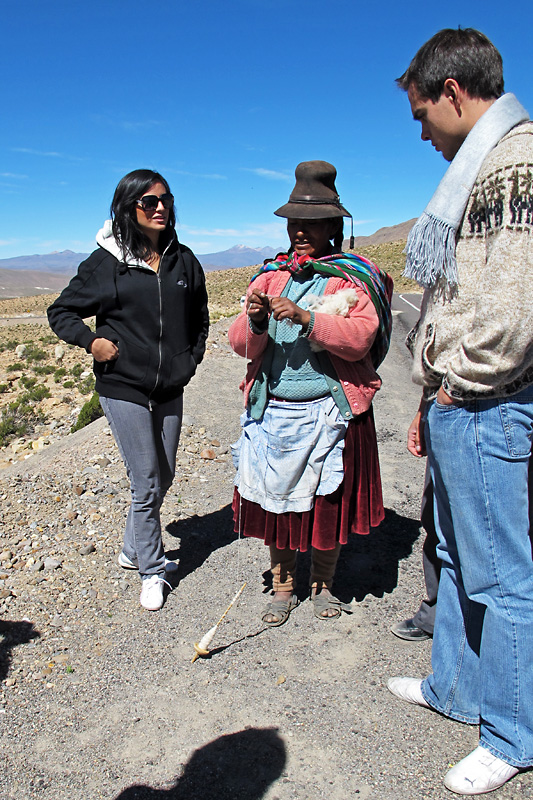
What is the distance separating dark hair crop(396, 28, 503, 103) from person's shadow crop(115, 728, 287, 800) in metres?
2.26

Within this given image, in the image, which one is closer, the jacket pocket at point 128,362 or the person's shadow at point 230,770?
the person's shadow at point 230,770

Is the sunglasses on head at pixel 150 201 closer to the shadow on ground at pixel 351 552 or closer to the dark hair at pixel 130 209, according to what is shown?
the dark hair at pixel 130 209

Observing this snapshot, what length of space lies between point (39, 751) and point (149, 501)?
4.12ft

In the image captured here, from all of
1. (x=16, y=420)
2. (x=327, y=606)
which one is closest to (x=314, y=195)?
(x=327, y=606)

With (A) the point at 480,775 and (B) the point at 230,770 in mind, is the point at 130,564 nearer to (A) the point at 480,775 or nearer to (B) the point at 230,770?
(B) the point at 230,770


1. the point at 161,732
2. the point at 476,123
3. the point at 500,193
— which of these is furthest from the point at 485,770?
the point at 476,123

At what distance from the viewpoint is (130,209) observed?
306 cm

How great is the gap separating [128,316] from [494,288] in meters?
1.96

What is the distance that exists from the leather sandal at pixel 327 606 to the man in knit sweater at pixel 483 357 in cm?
101

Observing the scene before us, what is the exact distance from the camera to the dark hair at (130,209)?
306cm

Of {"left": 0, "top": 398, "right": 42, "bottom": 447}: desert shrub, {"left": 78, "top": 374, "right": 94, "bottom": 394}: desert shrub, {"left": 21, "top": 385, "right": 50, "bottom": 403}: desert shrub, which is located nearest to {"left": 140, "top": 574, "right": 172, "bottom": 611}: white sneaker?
{"left": 0, "top": 398, "right": 42, "bottom": 447}: desert shrub

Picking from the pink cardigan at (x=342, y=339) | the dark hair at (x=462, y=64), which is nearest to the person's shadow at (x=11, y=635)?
the pink cardigan at (x=342, y=339)

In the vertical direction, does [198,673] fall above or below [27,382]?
above

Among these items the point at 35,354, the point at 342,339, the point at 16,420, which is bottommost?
the point at 16,420
